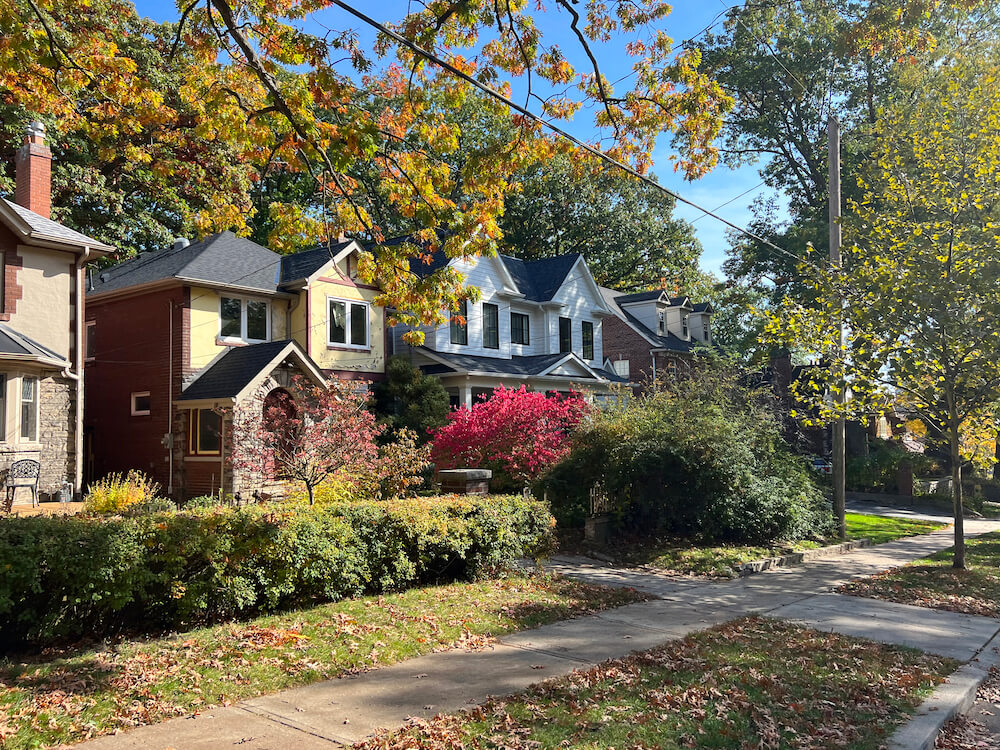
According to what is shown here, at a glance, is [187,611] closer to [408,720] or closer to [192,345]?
[408,720]

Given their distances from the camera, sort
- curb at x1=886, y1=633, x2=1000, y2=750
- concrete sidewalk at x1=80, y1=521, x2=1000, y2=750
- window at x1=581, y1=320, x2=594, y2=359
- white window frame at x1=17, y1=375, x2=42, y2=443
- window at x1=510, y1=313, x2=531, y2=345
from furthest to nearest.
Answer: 1. window at x1=581, y1=320, x2=594, y2=359
2. window at x1=510, y1=313, x2=531, y2=345
3. white window frame at x1=17, y1=375, x2=42, y2=443
4. curb at x1=886, y1=633, x2=1000, y2=750
5. concrete sidewalk at x1=80, y1=521, x2=1000, y2=750

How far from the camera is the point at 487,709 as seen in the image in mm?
5574

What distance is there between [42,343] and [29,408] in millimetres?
1699

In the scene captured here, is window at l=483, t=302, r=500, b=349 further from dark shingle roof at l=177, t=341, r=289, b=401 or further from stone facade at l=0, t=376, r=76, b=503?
stone facade at l=0, t=376, r=76, b=503

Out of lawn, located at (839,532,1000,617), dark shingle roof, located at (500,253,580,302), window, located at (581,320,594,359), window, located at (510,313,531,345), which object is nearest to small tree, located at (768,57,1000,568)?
lawn, located at (839,532,1000,617)

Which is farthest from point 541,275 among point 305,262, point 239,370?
point 239,370

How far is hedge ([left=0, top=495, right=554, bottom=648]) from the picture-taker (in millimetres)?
6414

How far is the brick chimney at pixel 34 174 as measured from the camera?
21.4 m

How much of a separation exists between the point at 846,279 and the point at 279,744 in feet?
40.8

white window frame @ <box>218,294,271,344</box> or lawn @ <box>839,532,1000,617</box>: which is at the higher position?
white window frame @ <box>218,294,271,344</box>

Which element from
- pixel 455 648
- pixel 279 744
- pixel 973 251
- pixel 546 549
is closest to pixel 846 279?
pixel 973 251

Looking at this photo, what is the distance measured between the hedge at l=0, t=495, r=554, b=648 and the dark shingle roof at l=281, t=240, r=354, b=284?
16483 mm

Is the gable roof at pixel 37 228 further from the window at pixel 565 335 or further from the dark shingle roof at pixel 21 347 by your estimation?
the window at pixel 565 335

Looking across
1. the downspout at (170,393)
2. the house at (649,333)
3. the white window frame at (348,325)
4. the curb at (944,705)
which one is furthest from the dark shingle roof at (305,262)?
the curb at (944,705)
